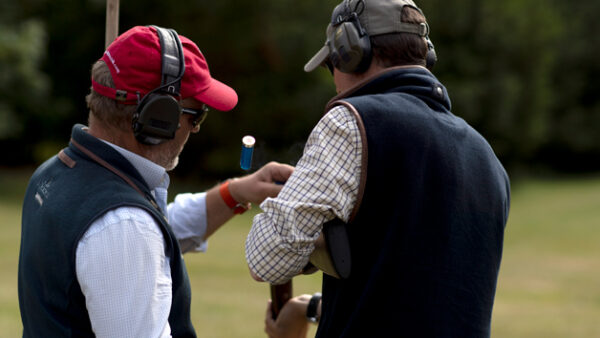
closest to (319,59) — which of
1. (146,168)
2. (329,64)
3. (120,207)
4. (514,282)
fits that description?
(329,64)

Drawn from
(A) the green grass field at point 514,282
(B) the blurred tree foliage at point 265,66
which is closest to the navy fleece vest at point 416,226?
(A) the green grass field at point 514,282

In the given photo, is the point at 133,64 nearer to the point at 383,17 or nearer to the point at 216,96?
the point at 216,96

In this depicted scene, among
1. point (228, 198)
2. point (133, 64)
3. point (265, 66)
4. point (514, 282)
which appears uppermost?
point (133, 64)

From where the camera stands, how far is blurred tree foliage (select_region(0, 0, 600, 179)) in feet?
92.6

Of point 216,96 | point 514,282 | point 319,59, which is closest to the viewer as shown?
point 216,96

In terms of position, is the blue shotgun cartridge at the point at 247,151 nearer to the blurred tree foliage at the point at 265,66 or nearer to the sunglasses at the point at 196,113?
the sunglasses at the point at 196,113

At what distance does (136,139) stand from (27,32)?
2527 centimetres

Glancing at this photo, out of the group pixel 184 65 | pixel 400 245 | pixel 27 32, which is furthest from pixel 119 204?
pixel 27 32

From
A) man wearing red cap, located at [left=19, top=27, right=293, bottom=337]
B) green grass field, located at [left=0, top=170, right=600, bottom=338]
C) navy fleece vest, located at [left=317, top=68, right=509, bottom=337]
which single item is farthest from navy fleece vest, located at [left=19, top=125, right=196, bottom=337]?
green grass field, located at [left=0, top=170, right=600, bottom=338]

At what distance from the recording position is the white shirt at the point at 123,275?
180 cm

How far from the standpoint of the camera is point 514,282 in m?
11.9

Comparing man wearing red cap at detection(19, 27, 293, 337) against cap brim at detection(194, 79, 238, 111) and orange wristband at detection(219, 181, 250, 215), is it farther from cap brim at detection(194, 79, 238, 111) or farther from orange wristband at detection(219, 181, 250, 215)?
orange wristband at detection(219, 181, 250, 215)

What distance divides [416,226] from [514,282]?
10.7m

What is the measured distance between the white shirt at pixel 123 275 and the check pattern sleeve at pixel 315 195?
0.33 m
